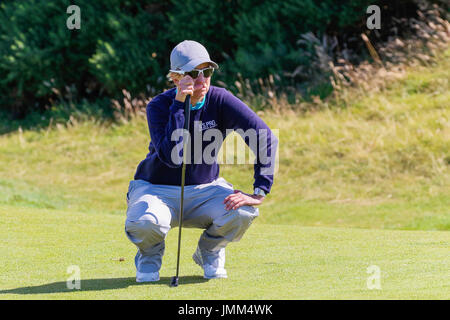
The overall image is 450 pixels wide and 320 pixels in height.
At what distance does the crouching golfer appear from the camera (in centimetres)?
542

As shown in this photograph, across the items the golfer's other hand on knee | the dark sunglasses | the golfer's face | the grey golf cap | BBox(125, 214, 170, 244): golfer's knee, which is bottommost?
BBox(125, 214, 170, 244): golfer's knee

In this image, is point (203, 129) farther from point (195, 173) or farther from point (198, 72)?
point (198, 72)

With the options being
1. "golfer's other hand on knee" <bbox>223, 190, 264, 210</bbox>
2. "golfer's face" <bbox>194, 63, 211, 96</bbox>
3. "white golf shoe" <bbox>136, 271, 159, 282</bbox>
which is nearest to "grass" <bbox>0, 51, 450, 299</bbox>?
"white golf shoe" <bbox>136, 271, 159, 282</bbox>

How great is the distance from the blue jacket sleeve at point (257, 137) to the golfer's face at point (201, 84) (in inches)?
8.4

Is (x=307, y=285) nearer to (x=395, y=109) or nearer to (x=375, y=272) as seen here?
(x=375, y=272)

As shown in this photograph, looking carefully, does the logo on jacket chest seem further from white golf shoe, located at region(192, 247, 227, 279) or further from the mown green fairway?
the mown green fairway

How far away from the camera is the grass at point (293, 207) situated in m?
5.49

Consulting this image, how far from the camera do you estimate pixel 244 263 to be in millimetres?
6473

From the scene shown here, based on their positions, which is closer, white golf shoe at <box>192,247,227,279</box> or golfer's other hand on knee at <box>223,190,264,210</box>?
golfer's other hand on knee at <box>223,190,264,210</box>

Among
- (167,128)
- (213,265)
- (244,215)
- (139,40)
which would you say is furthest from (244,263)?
(139,40)

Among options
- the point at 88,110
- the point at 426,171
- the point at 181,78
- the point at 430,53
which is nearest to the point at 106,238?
the point at 181,78

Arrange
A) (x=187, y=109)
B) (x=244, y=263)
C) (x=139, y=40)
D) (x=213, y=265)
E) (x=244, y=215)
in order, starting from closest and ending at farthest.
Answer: (x=187, y=109) → (x=244, y=215) → (x=213, y=265) → (x=244, y=263) → (x=139, y=40)

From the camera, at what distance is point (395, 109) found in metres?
14.9

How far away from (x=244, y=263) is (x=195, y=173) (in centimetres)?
109
